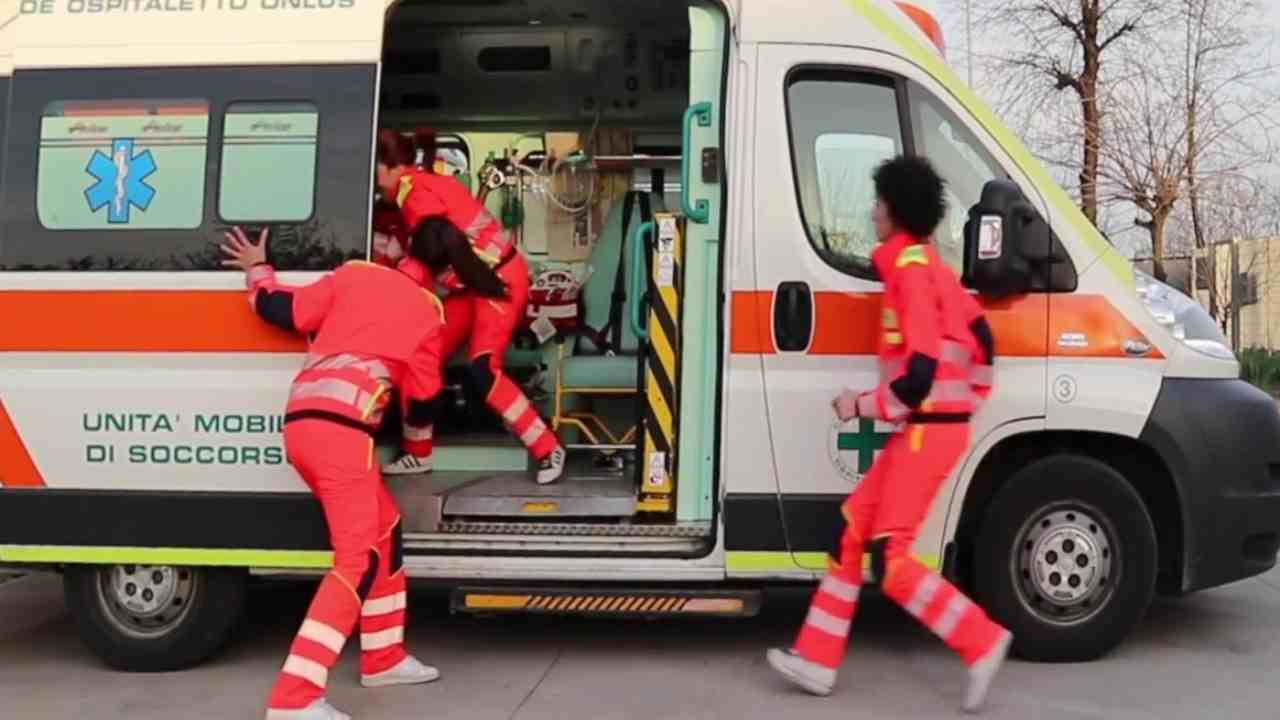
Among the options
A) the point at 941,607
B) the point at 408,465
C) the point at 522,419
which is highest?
the point at 522,419

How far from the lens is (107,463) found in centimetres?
577

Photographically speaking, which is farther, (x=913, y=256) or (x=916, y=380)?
(x=913, y=256)

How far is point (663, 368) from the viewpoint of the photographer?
6043 mm

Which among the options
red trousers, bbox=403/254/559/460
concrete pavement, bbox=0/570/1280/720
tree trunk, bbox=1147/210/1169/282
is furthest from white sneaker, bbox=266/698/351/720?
tree trunk, bbox=1147/210/1169/282

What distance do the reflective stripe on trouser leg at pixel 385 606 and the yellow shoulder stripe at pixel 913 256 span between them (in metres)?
2.18

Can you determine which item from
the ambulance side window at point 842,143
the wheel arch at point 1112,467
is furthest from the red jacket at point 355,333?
the wheel arch at point 1112,467

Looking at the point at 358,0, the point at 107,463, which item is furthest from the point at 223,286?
the point at 358,0

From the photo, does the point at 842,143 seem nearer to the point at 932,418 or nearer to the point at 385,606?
the point at 932,418

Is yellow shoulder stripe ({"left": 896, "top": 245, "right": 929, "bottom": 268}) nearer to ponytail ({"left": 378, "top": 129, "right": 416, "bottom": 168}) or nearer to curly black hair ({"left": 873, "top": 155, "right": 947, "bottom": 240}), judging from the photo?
curly black hair ({"left": 873, "top": 155, "right": 947, "bottom": 240})

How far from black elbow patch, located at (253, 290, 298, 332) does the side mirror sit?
2.73 meters

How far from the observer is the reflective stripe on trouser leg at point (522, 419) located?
264 inches

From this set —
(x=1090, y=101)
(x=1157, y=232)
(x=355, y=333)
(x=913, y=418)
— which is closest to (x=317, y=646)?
(x=355, y=333)

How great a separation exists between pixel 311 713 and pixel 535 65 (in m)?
4.66

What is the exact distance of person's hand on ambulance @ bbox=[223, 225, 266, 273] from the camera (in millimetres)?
5664
